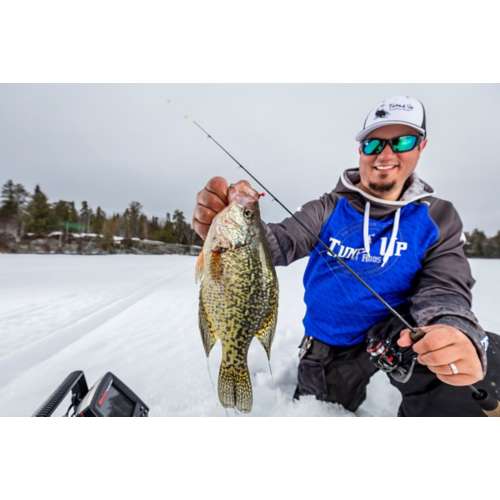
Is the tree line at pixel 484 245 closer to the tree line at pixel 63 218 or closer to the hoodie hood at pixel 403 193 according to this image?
the hoodie hood at pixel 403 193

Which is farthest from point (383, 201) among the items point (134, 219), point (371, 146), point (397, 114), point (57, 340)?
point (134, 219)

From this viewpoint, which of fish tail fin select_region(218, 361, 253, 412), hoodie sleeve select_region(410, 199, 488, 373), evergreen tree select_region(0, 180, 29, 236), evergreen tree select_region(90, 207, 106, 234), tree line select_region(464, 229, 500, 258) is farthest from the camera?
evergreen tree select_region(90, 207, 106, 234)

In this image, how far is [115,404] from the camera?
1.27m

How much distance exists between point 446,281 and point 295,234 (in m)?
0.79

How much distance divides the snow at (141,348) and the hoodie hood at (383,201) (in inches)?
41.9

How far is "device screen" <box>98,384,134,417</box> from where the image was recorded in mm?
1212

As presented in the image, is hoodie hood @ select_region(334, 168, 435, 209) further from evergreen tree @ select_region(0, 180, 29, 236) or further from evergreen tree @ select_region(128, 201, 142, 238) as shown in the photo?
evergreen tree @ select_region(0, 180, 29, 236)

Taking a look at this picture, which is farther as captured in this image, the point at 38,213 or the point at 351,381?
the point at 38,213

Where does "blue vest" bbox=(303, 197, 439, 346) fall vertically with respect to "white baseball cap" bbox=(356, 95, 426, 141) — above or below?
below

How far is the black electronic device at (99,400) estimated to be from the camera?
1176 mm

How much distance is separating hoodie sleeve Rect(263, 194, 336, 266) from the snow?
62 centimetres

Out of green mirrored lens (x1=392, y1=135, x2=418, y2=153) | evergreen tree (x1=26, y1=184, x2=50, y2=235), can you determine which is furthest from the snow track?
evergreen tree (x1=26, y1=184, x2=50, y2=235)

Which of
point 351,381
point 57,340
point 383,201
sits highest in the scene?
point 383,201

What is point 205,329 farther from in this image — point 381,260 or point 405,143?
point 405,143
